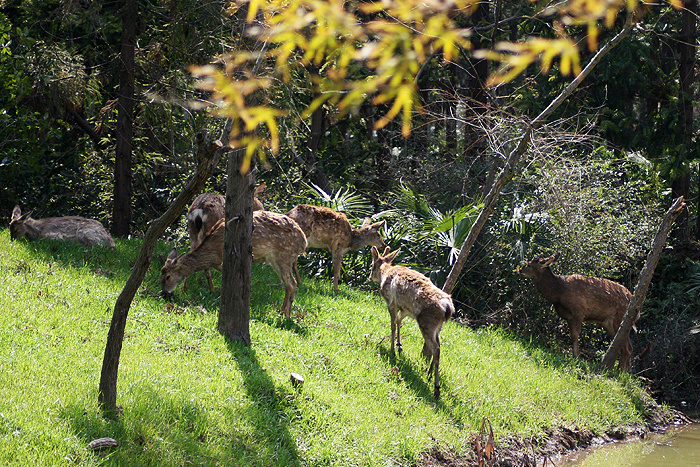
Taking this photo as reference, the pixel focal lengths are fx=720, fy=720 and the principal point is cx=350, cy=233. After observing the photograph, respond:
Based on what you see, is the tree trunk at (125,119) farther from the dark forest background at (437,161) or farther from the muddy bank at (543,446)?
the muddy bank at (543,446)

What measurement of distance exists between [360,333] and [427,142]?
10870 mm

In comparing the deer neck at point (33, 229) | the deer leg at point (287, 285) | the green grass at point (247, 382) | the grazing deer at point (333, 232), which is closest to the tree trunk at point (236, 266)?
the green grass at point (247, 382)

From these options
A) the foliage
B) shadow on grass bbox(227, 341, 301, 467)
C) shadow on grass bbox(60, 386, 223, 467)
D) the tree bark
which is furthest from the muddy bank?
the tree bark

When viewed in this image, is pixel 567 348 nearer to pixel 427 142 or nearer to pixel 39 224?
pixel 427 142

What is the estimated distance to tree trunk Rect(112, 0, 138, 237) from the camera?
53.7 ft

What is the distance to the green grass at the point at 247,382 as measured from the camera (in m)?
6.75

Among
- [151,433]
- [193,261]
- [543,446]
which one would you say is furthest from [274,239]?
[151,433]

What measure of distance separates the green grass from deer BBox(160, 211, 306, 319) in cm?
39

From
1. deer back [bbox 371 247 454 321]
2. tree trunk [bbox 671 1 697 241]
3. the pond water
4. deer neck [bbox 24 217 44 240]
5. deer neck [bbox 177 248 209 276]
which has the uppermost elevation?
tree trunk [bbox 671 1 697 241]

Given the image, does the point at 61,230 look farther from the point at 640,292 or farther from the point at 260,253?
the point at 640,292

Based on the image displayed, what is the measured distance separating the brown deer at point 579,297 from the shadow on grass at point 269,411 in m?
7.25

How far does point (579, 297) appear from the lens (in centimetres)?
1414

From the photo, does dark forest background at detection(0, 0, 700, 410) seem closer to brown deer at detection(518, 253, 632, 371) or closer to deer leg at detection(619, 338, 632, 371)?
deer leg at detection(619, 338, 632, 371)

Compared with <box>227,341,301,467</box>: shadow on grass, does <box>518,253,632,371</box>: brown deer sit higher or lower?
higher
